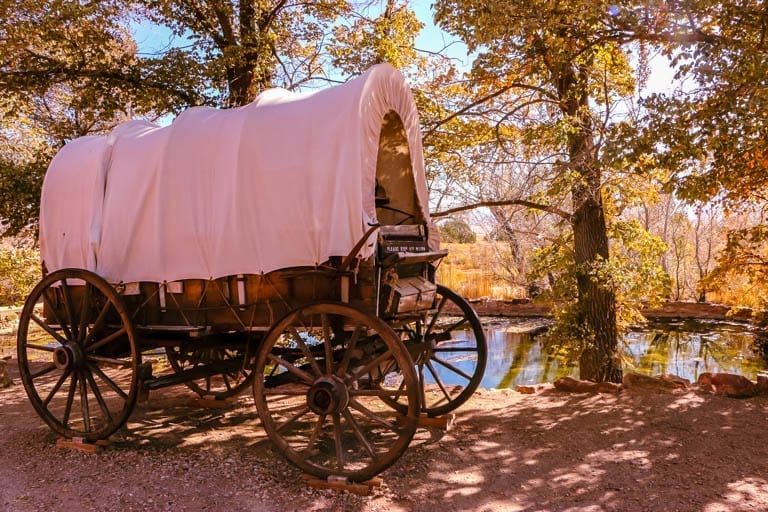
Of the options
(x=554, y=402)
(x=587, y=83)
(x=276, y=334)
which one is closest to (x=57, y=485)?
(x=276, y=334)

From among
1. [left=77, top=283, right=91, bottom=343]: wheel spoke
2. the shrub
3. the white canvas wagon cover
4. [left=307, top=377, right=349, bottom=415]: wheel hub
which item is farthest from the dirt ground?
the shrub

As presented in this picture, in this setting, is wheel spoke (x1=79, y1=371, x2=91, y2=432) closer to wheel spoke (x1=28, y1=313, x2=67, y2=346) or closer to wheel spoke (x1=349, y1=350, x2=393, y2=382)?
wheel spoke (x1=28, y1=313, x2=67, y2=346)

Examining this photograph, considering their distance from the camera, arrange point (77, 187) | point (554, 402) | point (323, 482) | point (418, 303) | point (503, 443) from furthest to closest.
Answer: point (554, 402)
point (77, 187)
point (503, 443)
point (418, 303)
point (323, 482)

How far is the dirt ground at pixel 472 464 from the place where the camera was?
3457 mm

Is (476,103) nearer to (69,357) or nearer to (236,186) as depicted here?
(236,186)

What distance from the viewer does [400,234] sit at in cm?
456

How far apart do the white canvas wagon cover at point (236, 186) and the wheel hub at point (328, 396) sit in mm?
804

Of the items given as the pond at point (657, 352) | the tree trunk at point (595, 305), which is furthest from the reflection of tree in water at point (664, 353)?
the tree trunk at point (595, 305)

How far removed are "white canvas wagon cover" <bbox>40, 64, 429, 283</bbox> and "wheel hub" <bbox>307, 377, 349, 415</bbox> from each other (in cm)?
80

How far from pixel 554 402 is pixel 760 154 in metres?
3.02

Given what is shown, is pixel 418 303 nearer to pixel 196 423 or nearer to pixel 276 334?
pixel 276 334

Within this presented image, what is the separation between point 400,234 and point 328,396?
4.97 feet

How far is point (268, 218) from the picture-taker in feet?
13.0

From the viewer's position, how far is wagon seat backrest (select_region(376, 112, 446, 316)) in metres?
3.95
